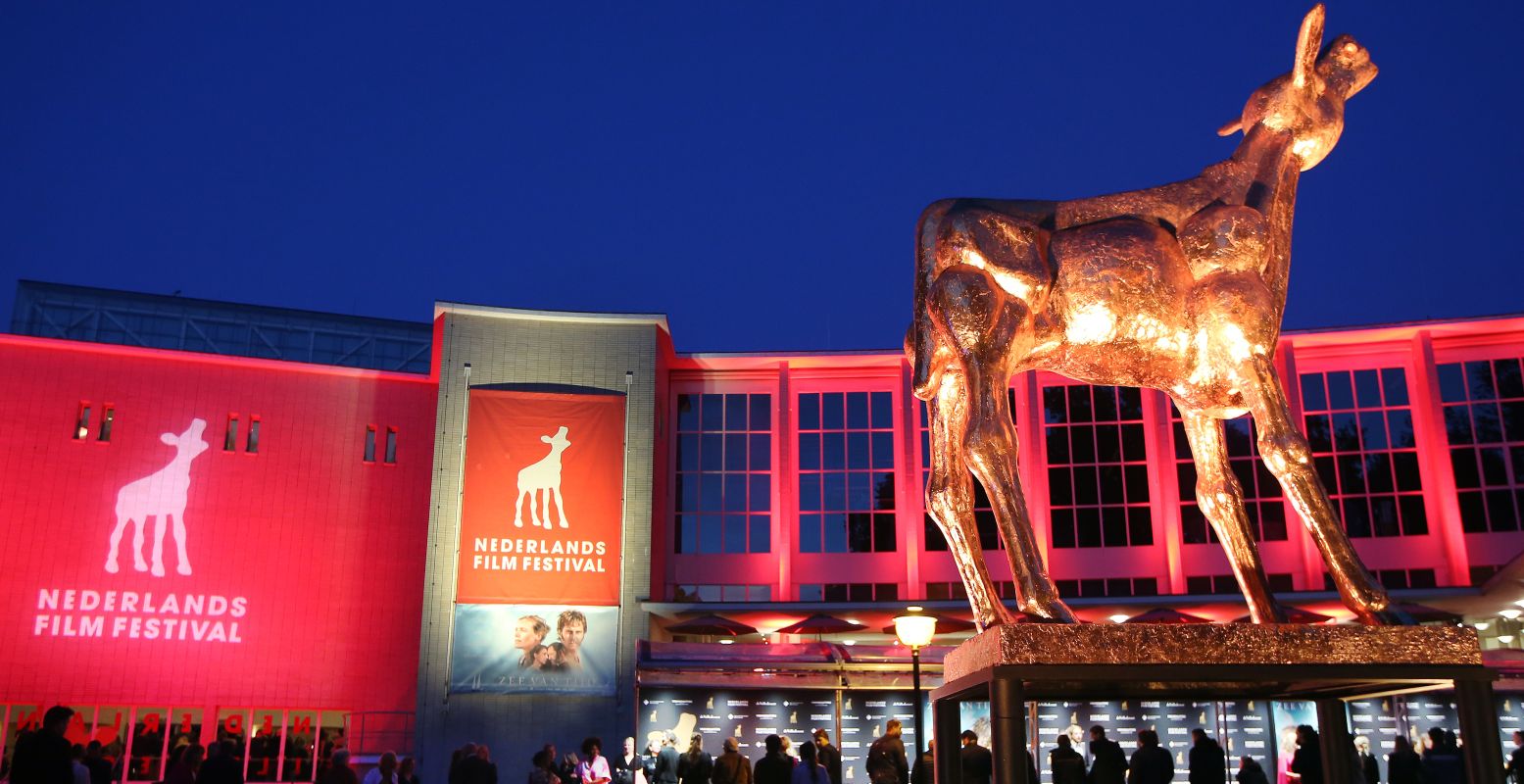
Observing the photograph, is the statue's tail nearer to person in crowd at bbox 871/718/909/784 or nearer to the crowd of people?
the crowd of people

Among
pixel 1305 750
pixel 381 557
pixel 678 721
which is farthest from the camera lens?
pixel 381 557

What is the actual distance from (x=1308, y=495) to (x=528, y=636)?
23.5 metres

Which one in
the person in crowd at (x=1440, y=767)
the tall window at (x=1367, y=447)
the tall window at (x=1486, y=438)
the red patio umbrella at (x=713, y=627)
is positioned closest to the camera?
the person in crowd at (x=1440, y=767)

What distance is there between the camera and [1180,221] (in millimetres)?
6102

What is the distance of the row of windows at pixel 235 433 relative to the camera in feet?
89.5

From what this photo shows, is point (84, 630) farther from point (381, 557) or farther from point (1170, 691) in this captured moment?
point (1170, 691)

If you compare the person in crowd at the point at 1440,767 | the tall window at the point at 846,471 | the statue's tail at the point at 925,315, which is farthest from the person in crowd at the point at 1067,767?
the tall window at the point at 846,471

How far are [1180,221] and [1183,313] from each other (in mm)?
514

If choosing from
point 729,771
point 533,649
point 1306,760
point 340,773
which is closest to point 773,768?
point 729,771

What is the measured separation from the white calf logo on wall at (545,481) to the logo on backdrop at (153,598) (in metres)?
6.45

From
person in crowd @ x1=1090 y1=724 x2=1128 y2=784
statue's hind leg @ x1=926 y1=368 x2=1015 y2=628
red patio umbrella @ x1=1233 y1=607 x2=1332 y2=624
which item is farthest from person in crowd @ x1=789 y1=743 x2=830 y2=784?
statue's hind leg @ x1=926 y1=368 x2=1015 y2=628

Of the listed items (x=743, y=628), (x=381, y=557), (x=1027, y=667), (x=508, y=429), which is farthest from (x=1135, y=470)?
(x=1027, y=667)

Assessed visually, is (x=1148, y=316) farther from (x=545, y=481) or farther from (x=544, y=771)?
(x=545, y=481)

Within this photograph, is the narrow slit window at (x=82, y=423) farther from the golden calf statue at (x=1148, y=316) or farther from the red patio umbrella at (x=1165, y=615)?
the golden calf statue at (x=1148, y=316)
